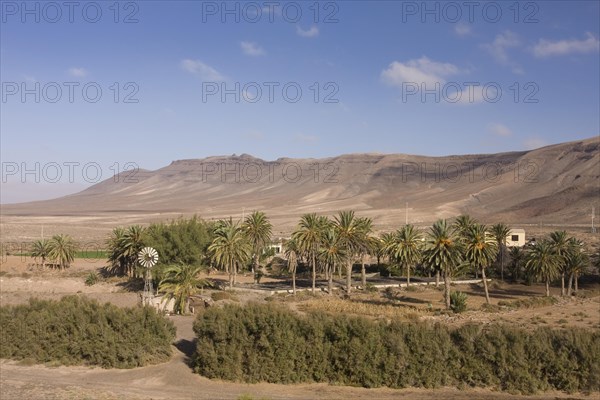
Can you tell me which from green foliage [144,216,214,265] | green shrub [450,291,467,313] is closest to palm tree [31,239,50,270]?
green foliage [144,216,214,265]

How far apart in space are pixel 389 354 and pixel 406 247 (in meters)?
29.8

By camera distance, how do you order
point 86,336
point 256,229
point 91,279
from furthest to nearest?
point 256,229 → point 91,279 → point 86,336

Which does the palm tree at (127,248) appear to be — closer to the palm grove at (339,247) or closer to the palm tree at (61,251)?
the palm grove at (339,247)

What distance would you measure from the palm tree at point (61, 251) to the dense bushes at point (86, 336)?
33998 mm

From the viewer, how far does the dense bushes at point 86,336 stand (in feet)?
83.6

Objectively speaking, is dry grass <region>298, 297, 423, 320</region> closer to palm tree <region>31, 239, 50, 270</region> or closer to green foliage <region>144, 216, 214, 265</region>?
green foliage <region>144, 216, 214, 265</region>

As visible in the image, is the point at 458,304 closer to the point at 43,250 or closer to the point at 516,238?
the point at 43,250

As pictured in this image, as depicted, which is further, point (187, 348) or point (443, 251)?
point (443, 251)

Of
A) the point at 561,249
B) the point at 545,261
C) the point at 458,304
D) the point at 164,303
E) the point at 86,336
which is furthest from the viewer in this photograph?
the point at 561,249

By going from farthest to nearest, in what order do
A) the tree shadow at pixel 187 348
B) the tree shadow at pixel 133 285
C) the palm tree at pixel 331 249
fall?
the palm tree at pixel 331 249
the tree shadow at pixel 133 285
the tree shadow at pixel 187 348

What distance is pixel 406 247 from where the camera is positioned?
173ft

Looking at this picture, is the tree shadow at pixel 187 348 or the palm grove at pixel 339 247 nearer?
the tree shadow at pixel 187 348

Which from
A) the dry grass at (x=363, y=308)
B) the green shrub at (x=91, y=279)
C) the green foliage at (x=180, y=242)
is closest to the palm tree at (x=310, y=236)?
the dry grass at (x=363, y=308)

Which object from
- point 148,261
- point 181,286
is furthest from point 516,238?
point 181,286
